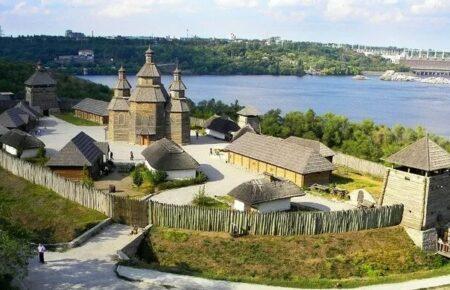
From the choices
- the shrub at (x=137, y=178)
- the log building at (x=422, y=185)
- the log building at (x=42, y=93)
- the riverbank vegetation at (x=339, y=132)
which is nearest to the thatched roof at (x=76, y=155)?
the shrub at (x=137, y=178)

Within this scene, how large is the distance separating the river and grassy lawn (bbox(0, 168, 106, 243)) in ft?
188

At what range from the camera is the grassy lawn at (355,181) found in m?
33.4

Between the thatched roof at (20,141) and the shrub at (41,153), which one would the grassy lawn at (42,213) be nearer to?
the shrub at (41,153)

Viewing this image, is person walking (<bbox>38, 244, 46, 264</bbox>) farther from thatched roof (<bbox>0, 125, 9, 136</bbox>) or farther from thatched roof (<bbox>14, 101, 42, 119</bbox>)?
thatched roof (<bbox>14, 101, 42, 119</bbox>)

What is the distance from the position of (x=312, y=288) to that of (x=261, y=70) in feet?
480

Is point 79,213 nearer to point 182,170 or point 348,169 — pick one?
point 182,170

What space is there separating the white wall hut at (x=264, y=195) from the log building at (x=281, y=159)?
18.0 ft

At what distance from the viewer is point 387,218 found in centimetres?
2647

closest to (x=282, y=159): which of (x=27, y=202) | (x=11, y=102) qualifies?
(x=27, y=202)

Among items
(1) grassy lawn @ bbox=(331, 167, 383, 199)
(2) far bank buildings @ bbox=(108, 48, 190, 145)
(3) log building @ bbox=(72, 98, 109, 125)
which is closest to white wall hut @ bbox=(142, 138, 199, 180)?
(1) grassy lawn @ bbox=(331, 167, 383, 199)

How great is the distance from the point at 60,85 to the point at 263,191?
54858mm

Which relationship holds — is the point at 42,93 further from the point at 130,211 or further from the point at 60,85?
the point at 130,211

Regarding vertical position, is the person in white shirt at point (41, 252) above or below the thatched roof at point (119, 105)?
below

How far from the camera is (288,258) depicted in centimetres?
2339
